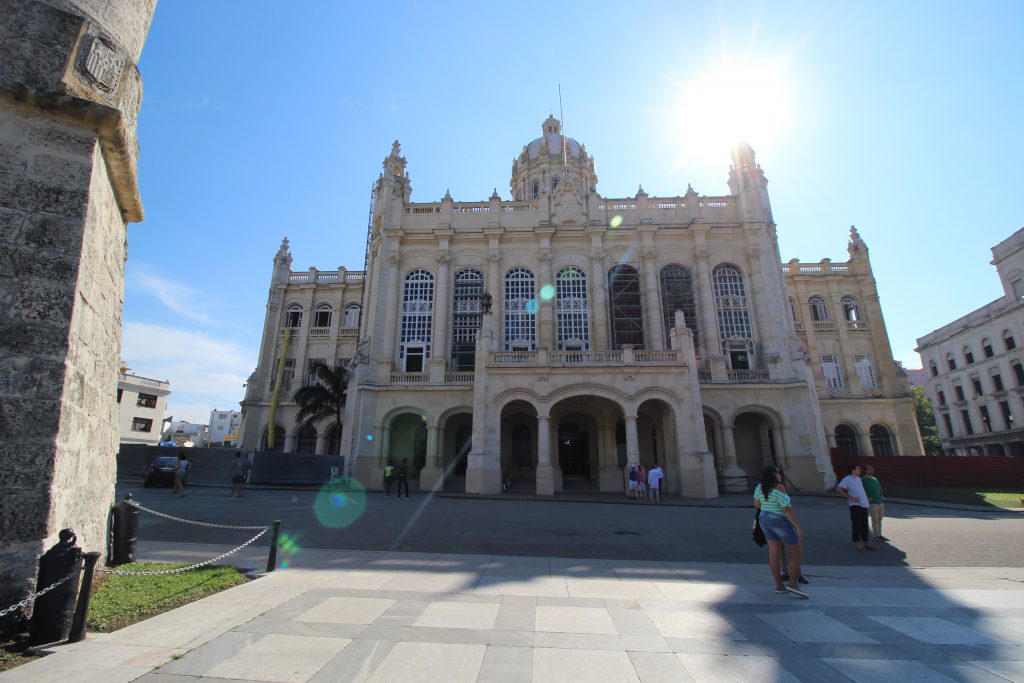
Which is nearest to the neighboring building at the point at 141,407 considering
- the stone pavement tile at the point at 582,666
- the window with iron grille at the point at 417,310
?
the window with iron grille at the point at 417,310

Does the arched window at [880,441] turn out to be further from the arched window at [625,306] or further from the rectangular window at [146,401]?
the rectangular window at [146,401]

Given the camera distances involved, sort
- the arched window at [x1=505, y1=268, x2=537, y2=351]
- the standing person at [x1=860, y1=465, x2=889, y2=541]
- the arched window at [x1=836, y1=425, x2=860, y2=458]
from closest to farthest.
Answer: the standing person at [x1=860, y1=465, x2=889, y2=541] → the arched window at [x1=505, y1=268, x2=537, y2=351] → the arched window at [x1=836, y1=425, x2=860, y2=458]

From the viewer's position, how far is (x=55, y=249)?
3863 mm

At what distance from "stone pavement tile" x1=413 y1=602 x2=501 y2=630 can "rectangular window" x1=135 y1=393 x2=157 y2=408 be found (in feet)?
210

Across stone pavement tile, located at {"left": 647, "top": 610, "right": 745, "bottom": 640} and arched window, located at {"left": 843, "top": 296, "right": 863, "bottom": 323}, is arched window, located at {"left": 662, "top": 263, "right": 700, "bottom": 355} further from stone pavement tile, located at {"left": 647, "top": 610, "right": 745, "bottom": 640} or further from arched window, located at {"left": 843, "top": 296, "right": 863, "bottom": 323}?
stone pavement tile, located at {"left": 647, "top": 610, "right": 745, "bottom": 640}

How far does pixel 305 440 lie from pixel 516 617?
115 feet

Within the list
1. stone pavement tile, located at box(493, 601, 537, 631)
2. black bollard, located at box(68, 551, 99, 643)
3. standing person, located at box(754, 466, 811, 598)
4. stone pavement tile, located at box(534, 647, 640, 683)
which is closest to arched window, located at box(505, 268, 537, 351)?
standing person, located at box(754, 466, 811, 598)

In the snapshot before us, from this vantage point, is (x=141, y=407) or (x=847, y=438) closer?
(x=847, y=438)

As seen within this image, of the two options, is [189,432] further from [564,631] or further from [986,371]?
[986,371]

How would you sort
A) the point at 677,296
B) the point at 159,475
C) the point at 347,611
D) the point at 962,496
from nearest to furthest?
the point at 347,611
the point at 962,496
the point at 159,475
the point at 677,296

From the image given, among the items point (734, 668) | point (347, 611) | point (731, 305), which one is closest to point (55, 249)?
point (347, 611)

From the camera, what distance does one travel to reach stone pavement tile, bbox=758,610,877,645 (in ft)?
13.7

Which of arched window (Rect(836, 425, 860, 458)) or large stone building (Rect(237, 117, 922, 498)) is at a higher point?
large stone building (Rect(237, 117, 922, 498))

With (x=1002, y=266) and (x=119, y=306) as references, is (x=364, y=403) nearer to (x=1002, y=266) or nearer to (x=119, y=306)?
(x=119, y=306)
